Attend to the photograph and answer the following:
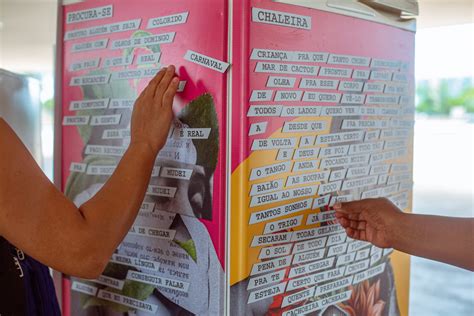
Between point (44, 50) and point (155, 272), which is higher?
point (44, 50)

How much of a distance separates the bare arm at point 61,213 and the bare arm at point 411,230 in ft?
1.47

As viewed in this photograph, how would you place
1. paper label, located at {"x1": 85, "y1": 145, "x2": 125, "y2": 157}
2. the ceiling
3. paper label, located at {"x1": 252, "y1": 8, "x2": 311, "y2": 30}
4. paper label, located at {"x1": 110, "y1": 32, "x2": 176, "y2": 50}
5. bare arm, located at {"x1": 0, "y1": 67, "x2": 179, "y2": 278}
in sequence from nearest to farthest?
bare arm, located at {"x1": 0, "y1": 67, "x2": 179, "y2": 278}, paper label, located at {"x1": 252, "y1": 8, "x2": 311, "y2": 30}, paper label, located at {"x1": 110, "y1": 32, "x2": 176, "y2": 50}, paper label, located at {"x1": 85, "y1": 145, "x2": 125, "y2": 157}, the ceiling

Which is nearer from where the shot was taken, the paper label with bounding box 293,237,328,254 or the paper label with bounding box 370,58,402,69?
the paper label with bounding box 293,237,328,254

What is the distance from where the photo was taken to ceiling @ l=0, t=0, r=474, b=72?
201 cm

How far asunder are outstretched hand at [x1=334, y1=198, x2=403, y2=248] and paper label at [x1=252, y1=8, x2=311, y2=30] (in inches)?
15.1

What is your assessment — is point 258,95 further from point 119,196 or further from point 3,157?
point 3,157

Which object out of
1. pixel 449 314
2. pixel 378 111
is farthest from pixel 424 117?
pixel 378 111

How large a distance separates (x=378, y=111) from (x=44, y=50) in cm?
403

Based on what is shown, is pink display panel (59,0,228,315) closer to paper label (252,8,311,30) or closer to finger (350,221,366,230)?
paper label (252,8,311,30)

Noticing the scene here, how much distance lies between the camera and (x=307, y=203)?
105 cm

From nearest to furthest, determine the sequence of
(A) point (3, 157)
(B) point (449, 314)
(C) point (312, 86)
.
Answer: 1. (A) point (3, 157)
2. (C) point (312, 86)
3. (B) point (449, 314)

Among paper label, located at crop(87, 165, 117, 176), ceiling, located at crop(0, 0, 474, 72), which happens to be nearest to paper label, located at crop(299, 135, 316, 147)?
paper label, located at crop(87, 165, 117, 176)

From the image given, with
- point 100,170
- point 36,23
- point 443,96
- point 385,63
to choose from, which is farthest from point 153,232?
point 443,96

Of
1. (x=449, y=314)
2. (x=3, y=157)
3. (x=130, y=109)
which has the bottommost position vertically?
(x=449, y=314)
